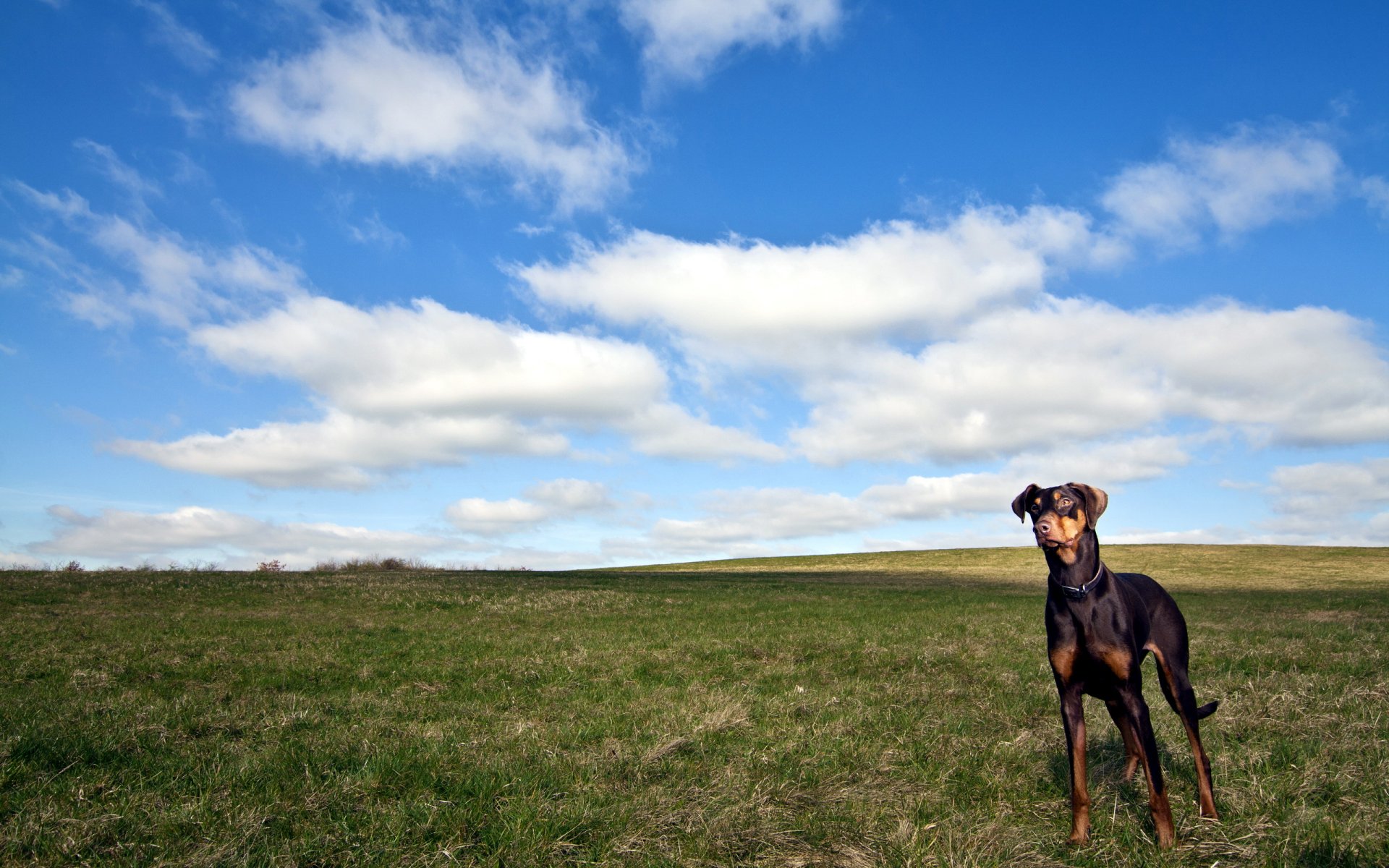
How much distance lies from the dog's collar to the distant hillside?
1772 inches

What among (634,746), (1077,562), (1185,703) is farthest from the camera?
(634,746)

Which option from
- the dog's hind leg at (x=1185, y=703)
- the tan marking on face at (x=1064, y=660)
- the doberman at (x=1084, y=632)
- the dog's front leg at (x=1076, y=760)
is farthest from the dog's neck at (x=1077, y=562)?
the dog's hind leg at (x=1185, y=703)

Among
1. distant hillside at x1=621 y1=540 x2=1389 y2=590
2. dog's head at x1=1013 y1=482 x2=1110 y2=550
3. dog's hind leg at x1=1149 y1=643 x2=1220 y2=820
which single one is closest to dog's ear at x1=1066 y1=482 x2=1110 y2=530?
dog's head at x1=1013 y1=482 x2=1110 y2=550

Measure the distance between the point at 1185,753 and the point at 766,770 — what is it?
A: 4.40m

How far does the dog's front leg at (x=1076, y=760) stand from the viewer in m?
6.19

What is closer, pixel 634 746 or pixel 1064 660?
pixel 1064 660

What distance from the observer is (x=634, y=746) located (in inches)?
351

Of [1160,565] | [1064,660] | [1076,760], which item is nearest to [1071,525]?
[1064,660]

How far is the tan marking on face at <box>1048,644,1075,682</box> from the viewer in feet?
20.6

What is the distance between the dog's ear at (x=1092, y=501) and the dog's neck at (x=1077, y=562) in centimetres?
10

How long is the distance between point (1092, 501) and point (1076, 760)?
6.34 ft

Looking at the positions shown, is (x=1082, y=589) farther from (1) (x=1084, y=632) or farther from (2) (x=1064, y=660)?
(2) (x=1064, y=660)

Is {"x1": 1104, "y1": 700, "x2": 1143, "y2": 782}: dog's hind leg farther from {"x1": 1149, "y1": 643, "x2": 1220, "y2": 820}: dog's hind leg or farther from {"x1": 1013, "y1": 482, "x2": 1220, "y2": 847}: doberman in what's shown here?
{"x1": 1013, "y1": 482, "x2": 1220, "y2": 847}: doberman

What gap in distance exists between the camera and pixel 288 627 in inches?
828
